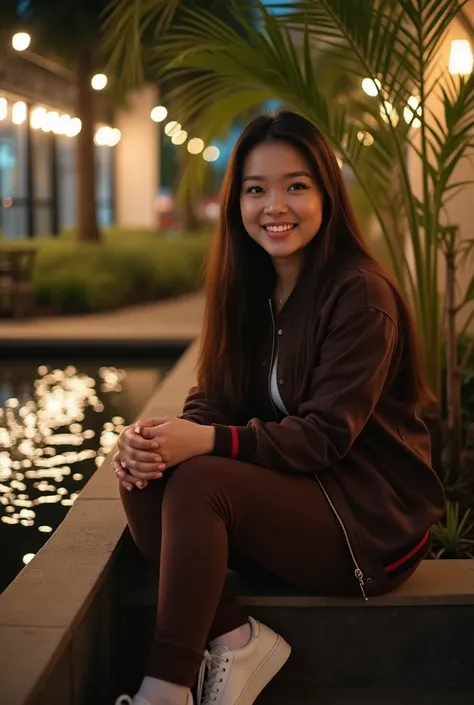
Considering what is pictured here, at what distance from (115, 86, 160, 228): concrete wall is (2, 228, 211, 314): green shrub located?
1142cm

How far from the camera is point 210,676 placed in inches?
89.4

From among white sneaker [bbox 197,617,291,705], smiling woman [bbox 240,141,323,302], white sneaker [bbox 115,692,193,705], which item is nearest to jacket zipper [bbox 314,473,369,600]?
white sneaker [bbox 197,617,291,705]

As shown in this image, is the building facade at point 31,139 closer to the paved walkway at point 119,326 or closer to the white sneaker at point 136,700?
the paved walkway at point 119,326

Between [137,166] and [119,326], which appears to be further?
[137,166]

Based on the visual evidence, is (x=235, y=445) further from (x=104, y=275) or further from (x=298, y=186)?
(x=104, y=275)

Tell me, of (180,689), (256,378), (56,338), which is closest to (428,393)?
(256,378)

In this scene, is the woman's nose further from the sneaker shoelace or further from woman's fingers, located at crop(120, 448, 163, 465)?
the sneaker shoelace

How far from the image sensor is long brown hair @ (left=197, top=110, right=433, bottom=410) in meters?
2.56

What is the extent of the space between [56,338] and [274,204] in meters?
6.33

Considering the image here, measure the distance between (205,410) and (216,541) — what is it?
56cm

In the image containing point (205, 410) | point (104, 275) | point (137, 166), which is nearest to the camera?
point (205, 410)

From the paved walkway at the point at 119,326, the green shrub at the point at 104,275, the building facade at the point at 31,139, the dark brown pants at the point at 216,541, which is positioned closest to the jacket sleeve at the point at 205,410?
the dark brown pants at the point at 216,541

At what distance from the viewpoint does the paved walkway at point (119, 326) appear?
343 inches

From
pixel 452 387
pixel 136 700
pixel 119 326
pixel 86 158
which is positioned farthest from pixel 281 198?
pixel 86 158
